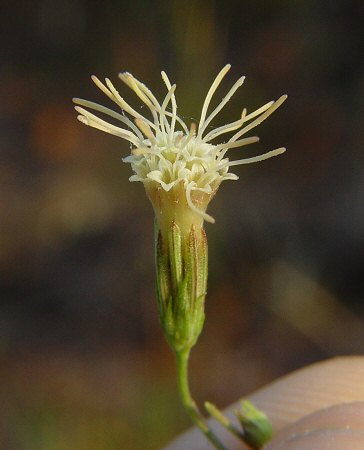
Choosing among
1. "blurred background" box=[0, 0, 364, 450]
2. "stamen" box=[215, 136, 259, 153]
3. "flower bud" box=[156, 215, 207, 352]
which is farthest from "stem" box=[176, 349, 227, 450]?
"blurred background" box=[0, 0, 364, 450]

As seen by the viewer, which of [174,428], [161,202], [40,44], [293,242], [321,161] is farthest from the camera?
[40,44]

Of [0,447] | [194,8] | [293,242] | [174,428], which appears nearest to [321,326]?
[293,242]

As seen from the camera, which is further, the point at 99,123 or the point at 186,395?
the point at 186,395

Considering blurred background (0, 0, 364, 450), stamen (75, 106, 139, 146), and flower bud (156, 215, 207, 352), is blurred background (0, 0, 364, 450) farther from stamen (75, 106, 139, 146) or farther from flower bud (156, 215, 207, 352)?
stamen (75, 106, 139, 146)

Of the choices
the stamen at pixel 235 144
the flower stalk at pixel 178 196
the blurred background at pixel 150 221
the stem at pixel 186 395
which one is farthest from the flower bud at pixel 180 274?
the blurred background at pixel 150 221

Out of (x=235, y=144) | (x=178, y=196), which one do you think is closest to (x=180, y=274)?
(x=178, y=196)

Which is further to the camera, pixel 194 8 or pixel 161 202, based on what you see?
pixel 194 8

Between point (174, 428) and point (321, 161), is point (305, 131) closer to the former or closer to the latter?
point (321, 161)

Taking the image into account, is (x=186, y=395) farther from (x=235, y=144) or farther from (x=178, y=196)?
(x=235, y=144)
